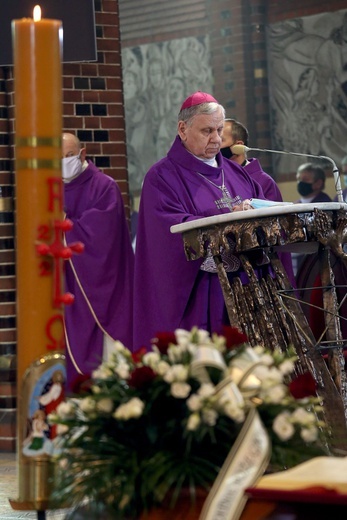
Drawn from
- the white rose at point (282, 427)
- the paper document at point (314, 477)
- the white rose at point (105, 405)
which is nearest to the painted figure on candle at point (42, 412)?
the white rose at point (105, 405)

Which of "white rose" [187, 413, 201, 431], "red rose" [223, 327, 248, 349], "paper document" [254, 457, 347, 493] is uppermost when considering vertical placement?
"red rose" [223, 327, 248, 349]

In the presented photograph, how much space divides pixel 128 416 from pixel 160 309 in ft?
10.8

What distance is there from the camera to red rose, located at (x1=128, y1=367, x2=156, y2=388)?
226 cm

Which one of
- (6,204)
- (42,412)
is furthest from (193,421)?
(6,204)

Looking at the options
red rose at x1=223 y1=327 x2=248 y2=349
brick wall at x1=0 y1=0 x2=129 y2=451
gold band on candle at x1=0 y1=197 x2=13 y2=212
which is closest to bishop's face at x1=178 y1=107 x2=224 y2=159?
brick wall at x1=0 y1=0 x2=129 y2=451

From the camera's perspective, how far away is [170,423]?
7.21 feet

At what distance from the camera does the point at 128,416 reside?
217 cm

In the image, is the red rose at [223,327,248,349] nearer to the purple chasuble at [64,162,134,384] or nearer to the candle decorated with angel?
the candle decorated with angel

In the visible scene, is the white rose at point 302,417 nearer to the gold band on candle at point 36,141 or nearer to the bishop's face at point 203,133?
the gold band on candle at point 36,141

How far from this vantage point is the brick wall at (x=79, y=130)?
6.82 m

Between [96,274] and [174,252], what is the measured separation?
1.31 metres

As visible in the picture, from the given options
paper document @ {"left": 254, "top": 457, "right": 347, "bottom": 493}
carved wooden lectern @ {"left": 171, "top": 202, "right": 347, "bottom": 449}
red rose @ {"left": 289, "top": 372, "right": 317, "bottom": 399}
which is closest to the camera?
paper document @ {"left": 254, "top": 457, "right": 347, "bottom": 493}

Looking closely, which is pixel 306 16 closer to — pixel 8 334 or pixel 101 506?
pixel 8 334

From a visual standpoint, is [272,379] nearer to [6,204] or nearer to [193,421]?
[193,421]
